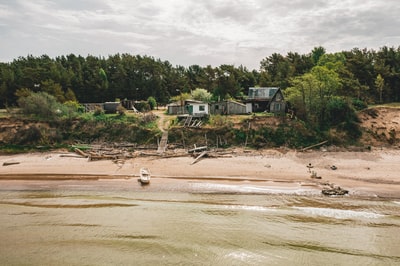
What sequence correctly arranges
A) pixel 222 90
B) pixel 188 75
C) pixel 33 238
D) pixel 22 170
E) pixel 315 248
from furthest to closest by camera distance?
pixel 188 75, pixel 222 90, pixel 22 170, pixel 33 238, pixel 315 248

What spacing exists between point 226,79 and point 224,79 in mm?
338

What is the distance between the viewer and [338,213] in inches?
697

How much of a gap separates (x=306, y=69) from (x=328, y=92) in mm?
19834

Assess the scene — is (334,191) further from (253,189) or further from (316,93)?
(316,93)

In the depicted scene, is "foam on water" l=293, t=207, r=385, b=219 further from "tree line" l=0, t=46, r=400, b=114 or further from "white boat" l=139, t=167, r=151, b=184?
"tree line" l=0, t=46, r=400, b=114

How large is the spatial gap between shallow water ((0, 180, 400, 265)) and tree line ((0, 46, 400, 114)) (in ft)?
64.0

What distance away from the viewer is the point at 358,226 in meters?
16.3

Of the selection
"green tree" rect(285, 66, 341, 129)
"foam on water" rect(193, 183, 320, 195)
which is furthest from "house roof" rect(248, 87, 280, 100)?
"foam on water" rect(193, 183, 320, 195)

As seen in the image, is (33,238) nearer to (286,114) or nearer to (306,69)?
(286,114)

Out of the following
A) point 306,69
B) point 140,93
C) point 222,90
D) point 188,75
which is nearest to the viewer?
point 222,90

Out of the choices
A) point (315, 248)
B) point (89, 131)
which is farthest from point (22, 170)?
point (315, 248)

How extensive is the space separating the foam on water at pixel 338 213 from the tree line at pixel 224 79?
18.8 metres

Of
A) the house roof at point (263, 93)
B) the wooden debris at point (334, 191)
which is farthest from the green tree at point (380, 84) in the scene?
the wooden debris at point (334, 191)

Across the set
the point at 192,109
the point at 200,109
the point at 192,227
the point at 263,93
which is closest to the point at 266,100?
the point at 263,93
